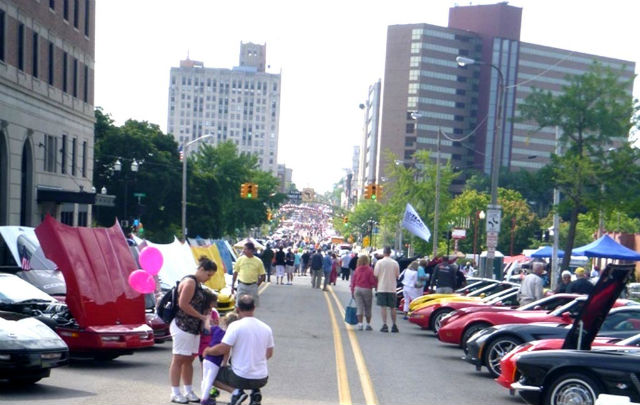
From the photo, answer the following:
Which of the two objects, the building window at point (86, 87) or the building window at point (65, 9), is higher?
the building window at point (65, 9)

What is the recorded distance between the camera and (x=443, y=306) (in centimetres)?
2198

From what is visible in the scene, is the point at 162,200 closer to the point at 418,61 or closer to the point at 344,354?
the point at 344,354

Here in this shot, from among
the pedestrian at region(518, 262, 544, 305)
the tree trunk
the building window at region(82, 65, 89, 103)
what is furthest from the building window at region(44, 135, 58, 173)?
the pedestrian at region(518, 262, 544, 305)

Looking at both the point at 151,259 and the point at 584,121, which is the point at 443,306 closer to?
the point at 151,259

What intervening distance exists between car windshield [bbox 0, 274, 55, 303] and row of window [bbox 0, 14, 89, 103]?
79.5 feet

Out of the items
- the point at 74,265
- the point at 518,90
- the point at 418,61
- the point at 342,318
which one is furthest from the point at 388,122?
the point at 74,265

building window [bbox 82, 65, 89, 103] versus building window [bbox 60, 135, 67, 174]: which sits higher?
building window [bbox 82, 65, 89, 103]

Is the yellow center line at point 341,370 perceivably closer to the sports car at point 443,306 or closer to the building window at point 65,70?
the sports car at point 443,306

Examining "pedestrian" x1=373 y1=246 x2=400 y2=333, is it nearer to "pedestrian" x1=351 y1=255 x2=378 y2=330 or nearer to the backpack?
"pedestrian" x1=351 y1=255 x2=378 y2=330

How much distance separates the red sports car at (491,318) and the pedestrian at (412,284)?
25.4 ft

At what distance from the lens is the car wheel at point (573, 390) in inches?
425

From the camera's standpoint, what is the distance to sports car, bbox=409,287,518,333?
2136 centimetres

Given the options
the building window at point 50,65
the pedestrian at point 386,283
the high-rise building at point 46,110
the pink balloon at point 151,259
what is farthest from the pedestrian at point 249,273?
the building window at point 50,65

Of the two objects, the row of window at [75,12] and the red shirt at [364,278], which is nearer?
the red shirt at [364,278]
